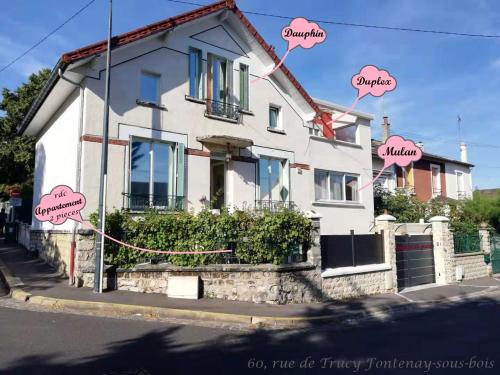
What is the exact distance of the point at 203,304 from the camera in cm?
959

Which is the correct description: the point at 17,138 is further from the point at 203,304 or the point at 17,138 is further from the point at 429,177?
the point at 429,177

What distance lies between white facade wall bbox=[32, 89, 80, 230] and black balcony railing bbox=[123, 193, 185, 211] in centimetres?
166

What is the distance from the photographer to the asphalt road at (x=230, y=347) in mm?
5492

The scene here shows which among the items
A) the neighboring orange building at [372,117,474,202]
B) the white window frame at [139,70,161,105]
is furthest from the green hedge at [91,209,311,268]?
the neighboring orange building at [372,117,474,202]

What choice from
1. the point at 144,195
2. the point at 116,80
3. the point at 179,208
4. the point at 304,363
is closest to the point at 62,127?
the point at 116,80

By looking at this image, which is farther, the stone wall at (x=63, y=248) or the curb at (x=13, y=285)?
the stone wall at (x=63, y=248)

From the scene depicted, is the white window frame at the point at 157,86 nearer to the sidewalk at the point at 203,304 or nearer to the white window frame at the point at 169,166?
the white window frame at the point at 169,166

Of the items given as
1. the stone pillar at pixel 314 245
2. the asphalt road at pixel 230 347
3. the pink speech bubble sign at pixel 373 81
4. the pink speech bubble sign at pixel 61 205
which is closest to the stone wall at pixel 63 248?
the pink speech bubble sign at pixel 61 205

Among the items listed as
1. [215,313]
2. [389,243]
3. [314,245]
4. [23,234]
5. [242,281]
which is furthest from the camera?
[23,234]

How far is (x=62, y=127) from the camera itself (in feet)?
46.0

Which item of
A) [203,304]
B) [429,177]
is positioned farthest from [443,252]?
[429,177]

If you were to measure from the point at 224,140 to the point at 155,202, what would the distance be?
3074 mm

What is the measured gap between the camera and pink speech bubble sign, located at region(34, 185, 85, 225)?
35.9 ft

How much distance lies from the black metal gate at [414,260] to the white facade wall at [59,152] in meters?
10.2
